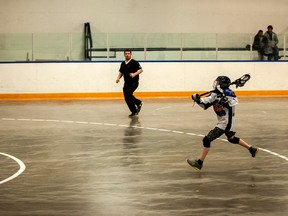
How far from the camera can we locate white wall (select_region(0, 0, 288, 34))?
104ft

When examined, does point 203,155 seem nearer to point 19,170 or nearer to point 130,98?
point 19,170

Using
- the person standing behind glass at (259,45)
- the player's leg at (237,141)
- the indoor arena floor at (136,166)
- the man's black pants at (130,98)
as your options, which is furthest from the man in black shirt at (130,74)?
the person standing behind glass at (259,45)

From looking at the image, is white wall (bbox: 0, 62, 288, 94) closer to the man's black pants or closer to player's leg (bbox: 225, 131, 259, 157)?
the man's black pants

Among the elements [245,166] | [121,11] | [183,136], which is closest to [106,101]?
[121,11]

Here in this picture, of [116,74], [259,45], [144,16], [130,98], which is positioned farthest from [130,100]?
[144,16]

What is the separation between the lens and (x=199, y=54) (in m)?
29.5

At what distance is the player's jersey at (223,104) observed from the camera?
12.0m

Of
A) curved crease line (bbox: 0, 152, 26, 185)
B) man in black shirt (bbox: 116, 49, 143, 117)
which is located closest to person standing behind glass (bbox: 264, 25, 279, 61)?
man in black shirt (bbox: 116, 49, 143, 117)

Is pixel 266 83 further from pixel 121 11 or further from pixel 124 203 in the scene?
pixel 124 203

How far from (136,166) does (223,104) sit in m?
1.77

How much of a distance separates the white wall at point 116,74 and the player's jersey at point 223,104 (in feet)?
54.8

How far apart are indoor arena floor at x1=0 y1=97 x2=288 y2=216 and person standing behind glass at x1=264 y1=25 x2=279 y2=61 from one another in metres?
8.49

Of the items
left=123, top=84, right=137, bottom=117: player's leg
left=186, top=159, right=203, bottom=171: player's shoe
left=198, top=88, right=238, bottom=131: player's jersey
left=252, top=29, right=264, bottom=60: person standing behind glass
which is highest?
left=252, top=29, right=264, bottom=60: person standing behind glass

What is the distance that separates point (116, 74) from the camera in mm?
28719
